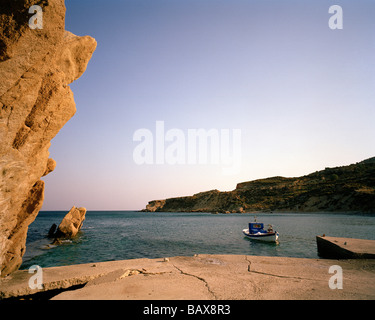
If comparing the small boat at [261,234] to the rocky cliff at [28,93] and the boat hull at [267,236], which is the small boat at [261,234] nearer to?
the boat hull at [267,236]

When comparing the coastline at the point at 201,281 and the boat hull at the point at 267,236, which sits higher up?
the coastline at the point at 201,281

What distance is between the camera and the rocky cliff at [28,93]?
18.1 feet

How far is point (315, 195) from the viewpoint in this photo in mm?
82625

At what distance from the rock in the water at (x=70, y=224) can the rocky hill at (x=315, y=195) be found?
75837 millimetres

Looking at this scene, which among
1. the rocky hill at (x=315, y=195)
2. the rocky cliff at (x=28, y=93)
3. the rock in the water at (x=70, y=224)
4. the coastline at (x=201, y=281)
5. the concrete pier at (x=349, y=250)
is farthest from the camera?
the rocky hill at (x=315, y=195)

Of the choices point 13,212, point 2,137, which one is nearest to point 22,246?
point 13,212

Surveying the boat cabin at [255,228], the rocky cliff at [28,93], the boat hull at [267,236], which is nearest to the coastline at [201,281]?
the rocky cliff at [28,93]

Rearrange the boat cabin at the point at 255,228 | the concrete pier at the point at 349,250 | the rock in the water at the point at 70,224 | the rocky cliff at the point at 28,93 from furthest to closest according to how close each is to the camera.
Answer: the rock in the water at the point at 70,224 < the boat cabin at the point at 255,228 < the concrete pier at the point at 349,250 < the rocky cliff at the point at 28,93

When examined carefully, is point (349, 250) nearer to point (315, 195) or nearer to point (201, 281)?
point (201, 281)

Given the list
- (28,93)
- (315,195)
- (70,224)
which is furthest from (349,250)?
(315,195)

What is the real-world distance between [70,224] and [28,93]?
92.9 feet

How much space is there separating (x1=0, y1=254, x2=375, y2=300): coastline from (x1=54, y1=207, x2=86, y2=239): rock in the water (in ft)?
79.7

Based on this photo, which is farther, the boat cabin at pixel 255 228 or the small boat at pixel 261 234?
the boat cabin at pixel 255 228

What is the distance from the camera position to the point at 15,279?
7.20 metres
